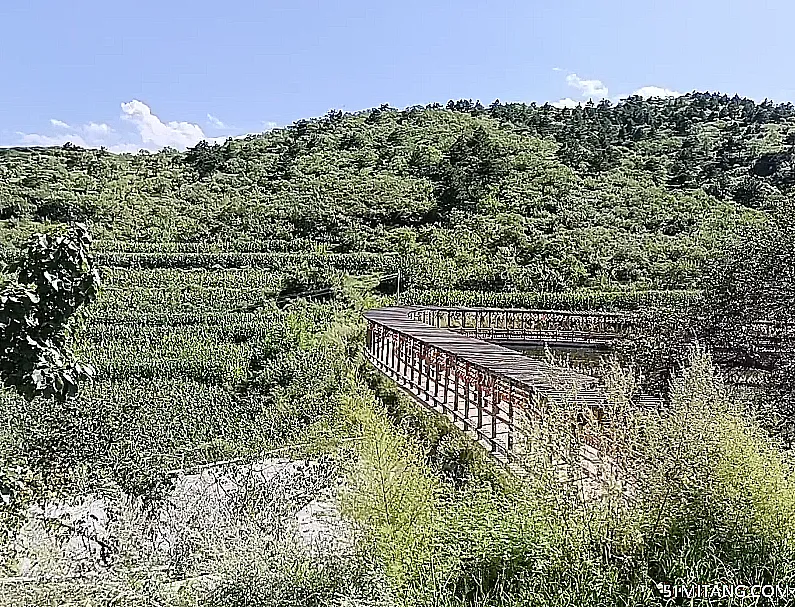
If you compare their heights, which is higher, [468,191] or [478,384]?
[468,191]

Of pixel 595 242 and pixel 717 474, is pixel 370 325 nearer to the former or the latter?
pixel 717 474

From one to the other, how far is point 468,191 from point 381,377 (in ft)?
54.3

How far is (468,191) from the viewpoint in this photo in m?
23.6

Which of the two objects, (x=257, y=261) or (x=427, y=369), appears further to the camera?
(x=257, y=261)

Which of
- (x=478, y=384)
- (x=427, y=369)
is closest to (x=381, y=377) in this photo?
(x=427, y=369)

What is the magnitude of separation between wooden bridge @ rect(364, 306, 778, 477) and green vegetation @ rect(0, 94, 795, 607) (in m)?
0.11

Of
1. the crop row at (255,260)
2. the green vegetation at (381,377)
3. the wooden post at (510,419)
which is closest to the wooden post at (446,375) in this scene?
the green vegetation at (381,377)

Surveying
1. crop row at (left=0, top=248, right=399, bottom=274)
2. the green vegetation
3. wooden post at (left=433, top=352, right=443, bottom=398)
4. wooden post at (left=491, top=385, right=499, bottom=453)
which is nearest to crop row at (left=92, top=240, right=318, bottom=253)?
the green vegetation

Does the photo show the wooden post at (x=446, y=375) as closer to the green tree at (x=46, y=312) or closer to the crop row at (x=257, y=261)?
the green tree at (x=46, y=312)

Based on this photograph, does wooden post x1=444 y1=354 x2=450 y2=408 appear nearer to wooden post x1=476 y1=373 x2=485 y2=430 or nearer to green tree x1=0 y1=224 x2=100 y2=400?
wooden post x1=476 y1=373 x2=485 y2=430

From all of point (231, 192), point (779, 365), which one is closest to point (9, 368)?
point (779, 365)

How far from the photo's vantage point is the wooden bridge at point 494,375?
2.98 meters

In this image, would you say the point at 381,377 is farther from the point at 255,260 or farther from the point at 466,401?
the point at 255,260

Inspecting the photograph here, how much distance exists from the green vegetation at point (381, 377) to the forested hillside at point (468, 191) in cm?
12
